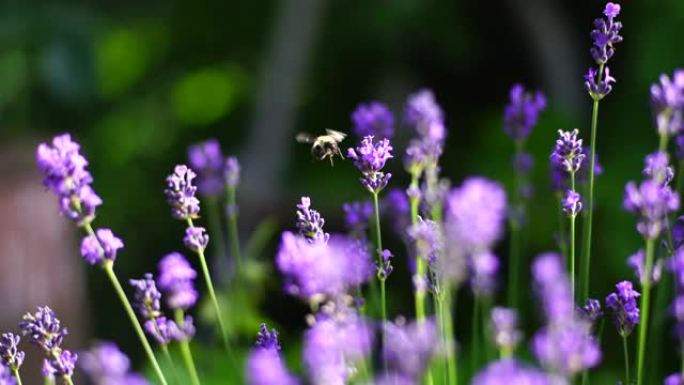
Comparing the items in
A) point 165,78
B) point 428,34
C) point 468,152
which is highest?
point 165,78

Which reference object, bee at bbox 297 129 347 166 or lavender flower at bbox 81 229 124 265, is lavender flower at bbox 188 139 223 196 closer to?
bee at bbox 297 129 347 166

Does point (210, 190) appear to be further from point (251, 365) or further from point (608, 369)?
point (608, 369)

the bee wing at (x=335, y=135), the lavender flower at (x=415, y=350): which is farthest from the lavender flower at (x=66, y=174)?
the bee wing at (x=335, y=135)

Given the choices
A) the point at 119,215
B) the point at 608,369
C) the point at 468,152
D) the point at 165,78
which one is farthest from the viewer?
the point at 165,78

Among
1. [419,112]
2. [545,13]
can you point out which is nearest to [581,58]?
[545,13]

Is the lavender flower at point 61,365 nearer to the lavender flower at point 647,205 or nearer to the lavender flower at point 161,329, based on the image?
the lavender flower at point 161,329

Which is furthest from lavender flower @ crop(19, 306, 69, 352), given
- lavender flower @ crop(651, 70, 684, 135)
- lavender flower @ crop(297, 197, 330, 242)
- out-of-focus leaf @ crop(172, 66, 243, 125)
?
out-of-focus leaf @ crop(172, 66, 243, 125)
